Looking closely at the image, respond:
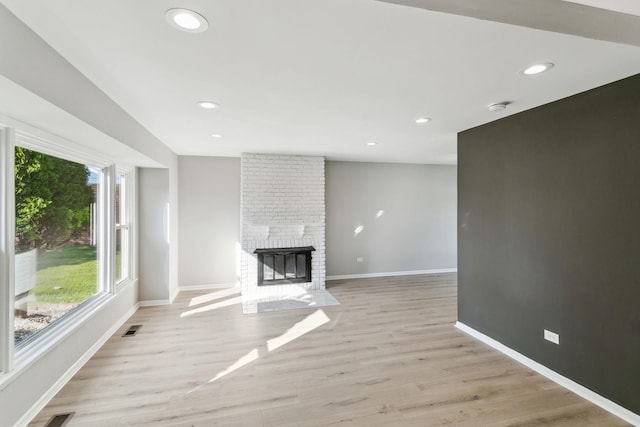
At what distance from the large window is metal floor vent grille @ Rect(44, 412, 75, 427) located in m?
0.62

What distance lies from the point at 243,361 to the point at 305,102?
251 centimetres

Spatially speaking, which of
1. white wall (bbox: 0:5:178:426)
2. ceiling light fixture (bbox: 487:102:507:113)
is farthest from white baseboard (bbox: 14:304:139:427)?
ceiling light fixture (bbox: 487:102:507:113)

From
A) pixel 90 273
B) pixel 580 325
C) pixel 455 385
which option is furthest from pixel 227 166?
pixel 580 325

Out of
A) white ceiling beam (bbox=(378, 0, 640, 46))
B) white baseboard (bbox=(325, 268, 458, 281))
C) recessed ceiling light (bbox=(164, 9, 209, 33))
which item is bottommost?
white baseboard (bbox=(325, 268, 458, 281))

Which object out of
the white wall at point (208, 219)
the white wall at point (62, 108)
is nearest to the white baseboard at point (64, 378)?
the white wall at point (62, 108)

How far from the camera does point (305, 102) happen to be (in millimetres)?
2521

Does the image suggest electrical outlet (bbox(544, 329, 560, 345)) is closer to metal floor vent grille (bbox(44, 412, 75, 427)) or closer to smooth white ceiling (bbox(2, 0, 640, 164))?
smooth white ceiling (bbox(2, 0, 640, 164))

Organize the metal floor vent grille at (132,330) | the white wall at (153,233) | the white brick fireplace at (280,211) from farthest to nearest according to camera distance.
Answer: the white brick fireplace at (280,211), the white wall at (153,233), the metal floor vent grille at (132,330)

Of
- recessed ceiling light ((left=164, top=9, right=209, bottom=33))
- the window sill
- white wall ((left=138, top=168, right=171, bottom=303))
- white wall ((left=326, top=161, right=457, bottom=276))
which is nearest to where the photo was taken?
recessed ceiling light ((left=164, top=9, right=209, bottom=33))

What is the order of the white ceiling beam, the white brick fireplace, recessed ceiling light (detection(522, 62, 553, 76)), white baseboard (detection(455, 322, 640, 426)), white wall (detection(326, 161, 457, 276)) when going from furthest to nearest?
white wall (detection(326, 161, 457, 276)) < the white brick fireplace < white baseboard (detection(455, 322, 640, 426)) < recessed ceiling light (detection(522, 62, 553, 76)) < the white ceiling beam

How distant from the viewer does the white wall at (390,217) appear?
6.01m

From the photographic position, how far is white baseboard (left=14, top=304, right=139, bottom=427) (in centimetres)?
205

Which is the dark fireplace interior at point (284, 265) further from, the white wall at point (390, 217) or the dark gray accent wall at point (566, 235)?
the dark gray accent wall at point (566, 235)

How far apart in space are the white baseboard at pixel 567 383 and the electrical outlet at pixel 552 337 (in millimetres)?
268
